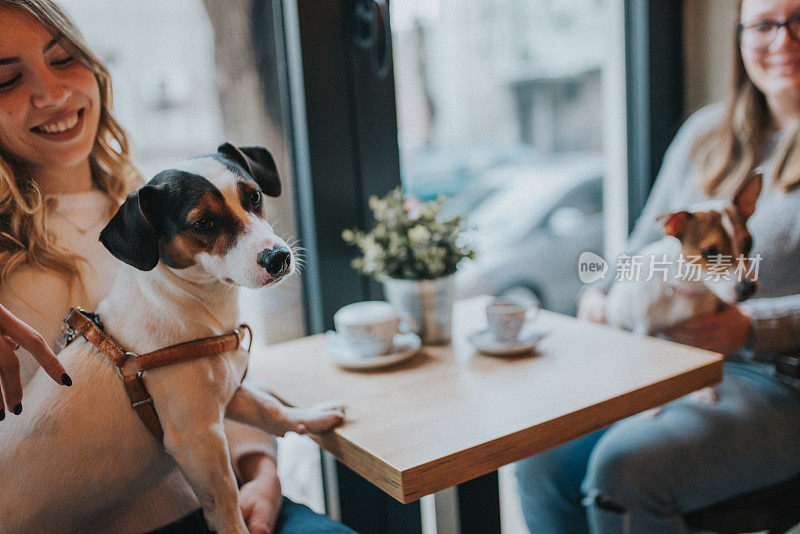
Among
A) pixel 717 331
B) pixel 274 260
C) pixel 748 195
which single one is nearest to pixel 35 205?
pixel 274 260

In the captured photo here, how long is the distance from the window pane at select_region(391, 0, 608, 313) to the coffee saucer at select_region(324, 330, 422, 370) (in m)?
1.13

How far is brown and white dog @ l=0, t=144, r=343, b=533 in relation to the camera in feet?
2.46

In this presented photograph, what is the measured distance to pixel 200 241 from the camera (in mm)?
783

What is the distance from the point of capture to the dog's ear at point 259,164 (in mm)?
895

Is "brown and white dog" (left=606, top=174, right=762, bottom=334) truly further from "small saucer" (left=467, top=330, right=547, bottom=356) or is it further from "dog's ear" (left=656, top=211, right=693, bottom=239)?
"small saucer" (left=467, top=330, right=547, bottom=356)

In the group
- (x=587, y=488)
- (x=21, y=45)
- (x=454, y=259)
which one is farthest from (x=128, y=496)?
(x=587, y=488)

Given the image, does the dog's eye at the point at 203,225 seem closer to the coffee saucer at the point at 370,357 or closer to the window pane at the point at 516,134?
the coffee saucer at the point at 370,357

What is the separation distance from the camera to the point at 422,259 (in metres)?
1.27

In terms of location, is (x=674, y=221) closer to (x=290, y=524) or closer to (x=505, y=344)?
(x=505, y=344)

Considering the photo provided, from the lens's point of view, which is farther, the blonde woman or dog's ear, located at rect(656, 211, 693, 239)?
dog's ear, located at rect(656, 211, 693, 239)

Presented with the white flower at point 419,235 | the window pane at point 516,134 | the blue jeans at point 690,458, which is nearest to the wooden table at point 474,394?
the blue jeans at point 690,458

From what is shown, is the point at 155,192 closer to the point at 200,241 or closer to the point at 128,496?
the point at 200,241

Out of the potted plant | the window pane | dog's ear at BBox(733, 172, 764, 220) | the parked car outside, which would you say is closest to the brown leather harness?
the potted plant

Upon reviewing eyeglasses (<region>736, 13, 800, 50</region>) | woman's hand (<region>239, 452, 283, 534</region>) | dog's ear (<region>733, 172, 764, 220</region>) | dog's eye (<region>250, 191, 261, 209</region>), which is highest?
eyeglasses (<region>736, 13, 800, 50</region>)
